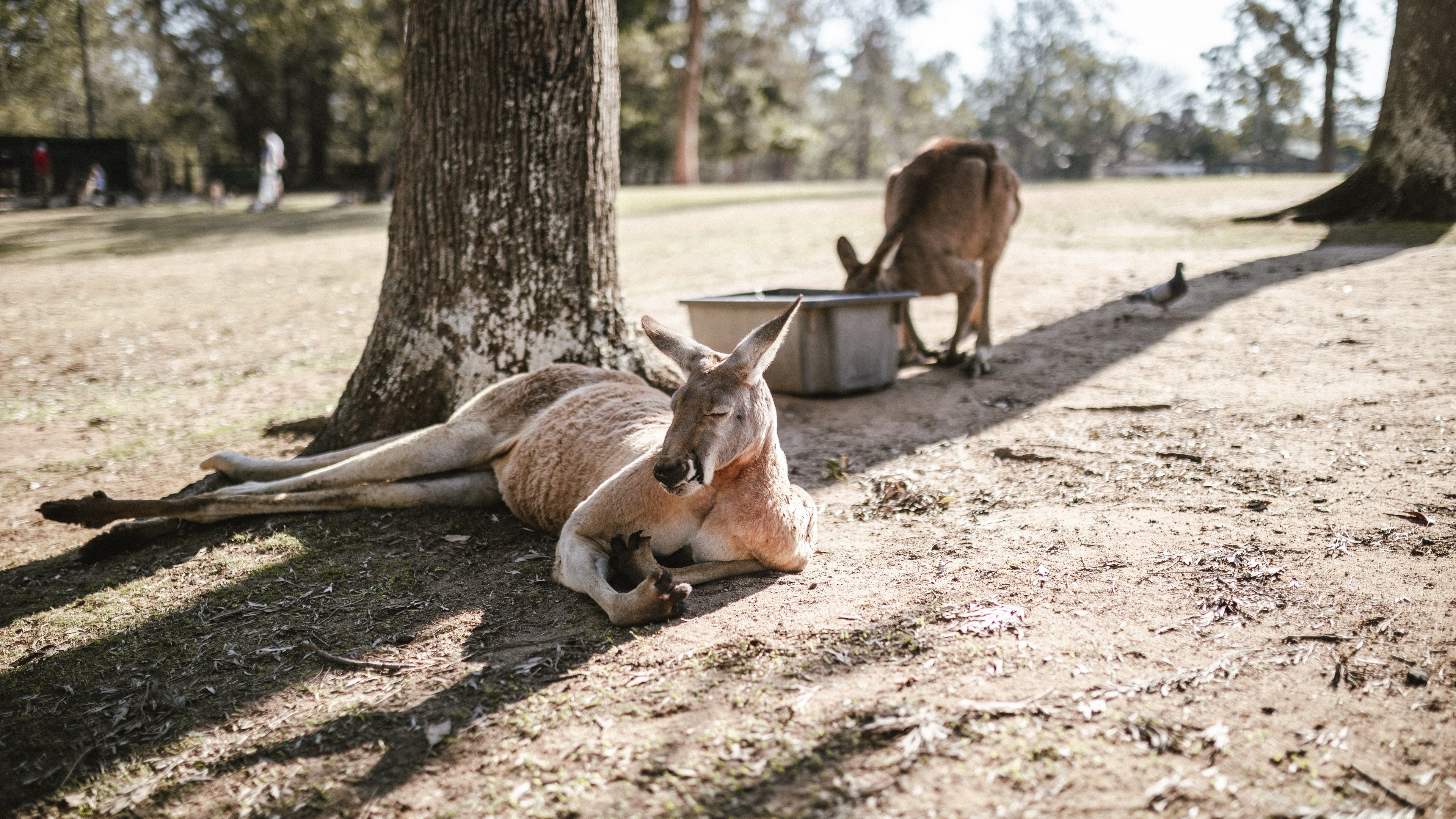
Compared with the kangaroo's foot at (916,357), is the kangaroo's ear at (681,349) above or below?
above

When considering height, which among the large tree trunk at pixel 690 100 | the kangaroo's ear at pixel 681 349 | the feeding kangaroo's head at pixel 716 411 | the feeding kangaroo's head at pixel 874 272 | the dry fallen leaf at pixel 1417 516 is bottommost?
the dry fallen leaf at pixel 1417 516

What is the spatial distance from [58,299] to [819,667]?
11.5 metres

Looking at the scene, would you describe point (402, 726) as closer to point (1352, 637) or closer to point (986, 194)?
point (1352, 637)

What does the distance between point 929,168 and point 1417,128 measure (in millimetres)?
7192

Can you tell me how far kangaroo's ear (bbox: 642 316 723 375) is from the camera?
3.45 metres

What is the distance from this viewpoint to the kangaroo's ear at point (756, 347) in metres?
3.26

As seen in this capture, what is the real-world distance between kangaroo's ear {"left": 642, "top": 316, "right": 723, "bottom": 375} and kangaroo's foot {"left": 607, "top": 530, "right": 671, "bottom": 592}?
657 millimetres

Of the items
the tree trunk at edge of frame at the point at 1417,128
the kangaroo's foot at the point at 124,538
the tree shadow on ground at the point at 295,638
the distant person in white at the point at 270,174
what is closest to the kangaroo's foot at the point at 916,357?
the tree shadow on ground at the point at 295,638

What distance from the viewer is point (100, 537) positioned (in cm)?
402

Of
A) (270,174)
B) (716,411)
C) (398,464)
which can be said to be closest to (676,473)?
(716,411)

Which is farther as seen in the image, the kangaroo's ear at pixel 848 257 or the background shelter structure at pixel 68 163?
the background shelter structure at pixel 68 163

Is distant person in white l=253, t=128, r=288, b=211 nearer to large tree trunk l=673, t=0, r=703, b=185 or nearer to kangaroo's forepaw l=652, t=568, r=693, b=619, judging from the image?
large tree trunk l=673, t=0, r=703, b=185

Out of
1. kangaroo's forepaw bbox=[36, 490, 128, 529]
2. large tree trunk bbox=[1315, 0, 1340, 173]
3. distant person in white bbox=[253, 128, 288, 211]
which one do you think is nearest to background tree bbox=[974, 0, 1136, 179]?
large tree trunk bbox=[1315, 0, 1340, 173]

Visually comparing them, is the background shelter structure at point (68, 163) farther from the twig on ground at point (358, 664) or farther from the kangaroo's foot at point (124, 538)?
the twig on ground at point (358, 664)
